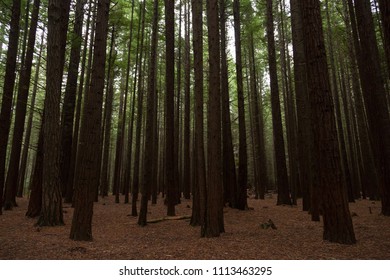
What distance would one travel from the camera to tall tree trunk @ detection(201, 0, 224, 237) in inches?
217

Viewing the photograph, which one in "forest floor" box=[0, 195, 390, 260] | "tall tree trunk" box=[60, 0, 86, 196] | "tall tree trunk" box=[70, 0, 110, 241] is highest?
"tall tree trunk" box=[60, 0, 86, 196]

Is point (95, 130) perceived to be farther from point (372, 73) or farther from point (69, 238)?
point (372, 73)

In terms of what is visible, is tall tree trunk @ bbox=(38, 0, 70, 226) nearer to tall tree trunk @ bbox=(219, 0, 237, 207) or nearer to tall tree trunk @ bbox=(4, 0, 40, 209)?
tall tree trunk @ bbox=(4, 0, 40, 209)

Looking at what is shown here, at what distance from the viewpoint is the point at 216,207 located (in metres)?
5.53

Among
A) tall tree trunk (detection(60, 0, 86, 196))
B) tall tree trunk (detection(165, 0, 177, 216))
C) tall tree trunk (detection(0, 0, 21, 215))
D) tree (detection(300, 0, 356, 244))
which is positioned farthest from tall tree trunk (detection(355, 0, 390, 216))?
tall tree trunk (detection(0, 0, 21, 215))

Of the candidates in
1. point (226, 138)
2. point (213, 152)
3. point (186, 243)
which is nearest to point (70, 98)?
point (226, 138)

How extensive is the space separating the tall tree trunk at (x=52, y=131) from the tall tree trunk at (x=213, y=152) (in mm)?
4014

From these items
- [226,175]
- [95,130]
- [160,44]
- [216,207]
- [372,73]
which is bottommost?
[216,207]

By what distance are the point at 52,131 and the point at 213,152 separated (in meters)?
4.37

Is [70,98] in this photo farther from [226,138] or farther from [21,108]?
[226,138]

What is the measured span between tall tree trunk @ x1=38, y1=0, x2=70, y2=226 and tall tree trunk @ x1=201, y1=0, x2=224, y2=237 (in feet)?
13.2

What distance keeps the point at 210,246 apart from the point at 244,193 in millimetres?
5587
